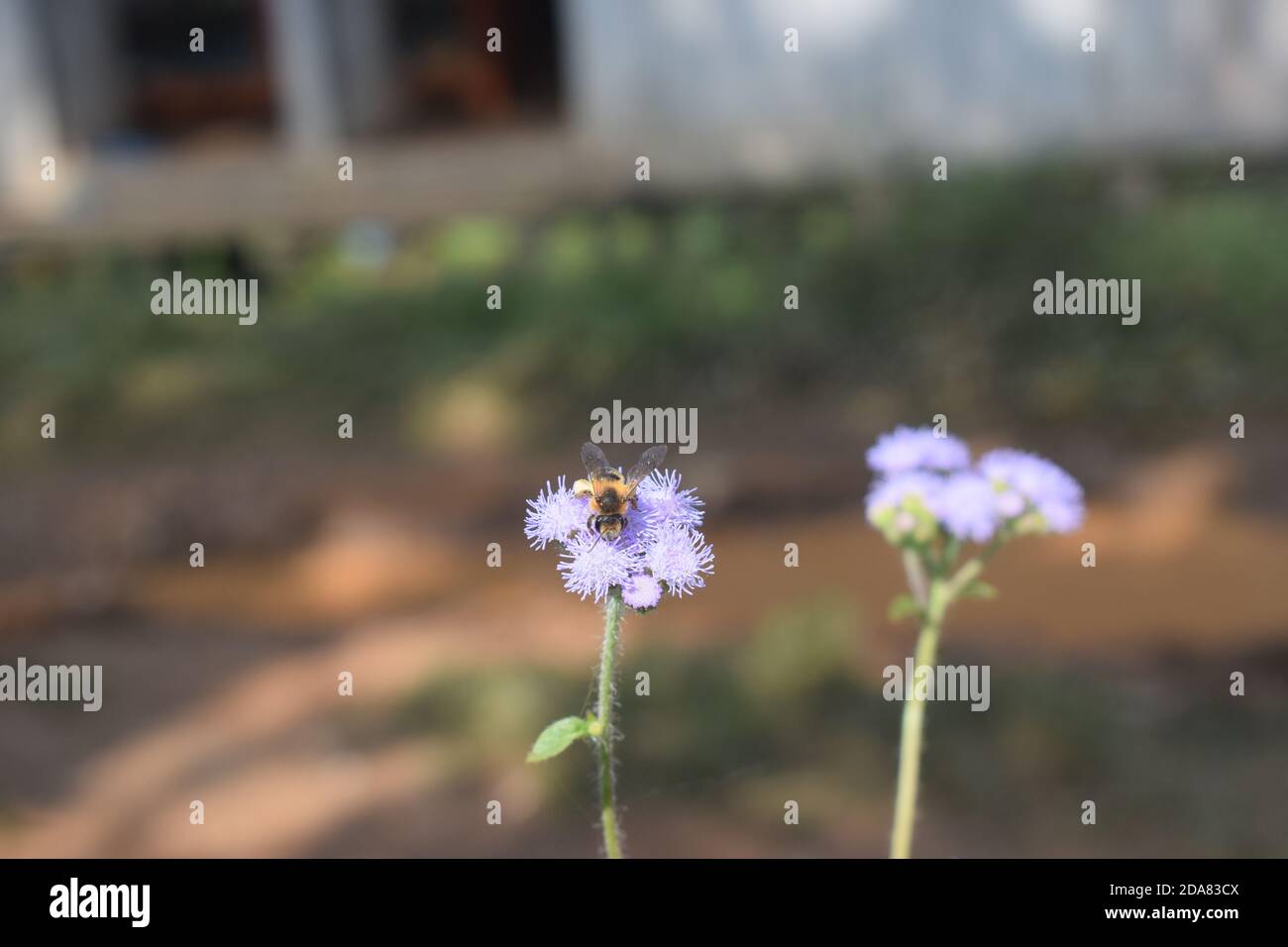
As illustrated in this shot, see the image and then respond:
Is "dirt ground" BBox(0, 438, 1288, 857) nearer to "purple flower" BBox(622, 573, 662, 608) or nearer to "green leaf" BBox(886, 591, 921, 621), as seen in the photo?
"green leaf" BBox(886, 591, 921, 621)

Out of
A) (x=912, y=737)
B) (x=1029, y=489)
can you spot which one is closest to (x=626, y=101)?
(x=1029, y=489)

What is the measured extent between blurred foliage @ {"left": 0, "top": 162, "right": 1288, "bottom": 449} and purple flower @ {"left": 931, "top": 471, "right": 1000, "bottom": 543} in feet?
19.1

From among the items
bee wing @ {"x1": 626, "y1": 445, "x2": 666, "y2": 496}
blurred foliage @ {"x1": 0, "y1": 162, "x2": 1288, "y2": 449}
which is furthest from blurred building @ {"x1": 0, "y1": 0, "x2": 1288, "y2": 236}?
bee wing @ {"x1": 626, "y1": 445, "x2": 666, "y2": 496}

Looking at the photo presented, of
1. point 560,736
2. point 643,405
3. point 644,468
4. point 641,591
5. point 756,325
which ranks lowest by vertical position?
point 560,736

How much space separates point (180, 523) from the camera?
7.08 metres

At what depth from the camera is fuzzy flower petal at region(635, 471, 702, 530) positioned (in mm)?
1084

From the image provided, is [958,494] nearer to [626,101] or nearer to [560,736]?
[560,736]

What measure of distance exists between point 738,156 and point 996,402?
10.4 feet

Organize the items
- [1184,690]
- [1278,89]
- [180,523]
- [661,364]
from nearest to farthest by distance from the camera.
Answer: [1184,690] < [180,523] < [661,364] < [1278,89]

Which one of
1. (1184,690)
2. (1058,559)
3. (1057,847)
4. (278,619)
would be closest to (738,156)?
(1058,559)

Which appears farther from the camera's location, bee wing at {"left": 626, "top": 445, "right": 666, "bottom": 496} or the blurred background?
the blurred background

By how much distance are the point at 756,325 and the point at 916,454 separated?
6406 mm

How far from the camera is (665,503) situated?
3.62 ft
